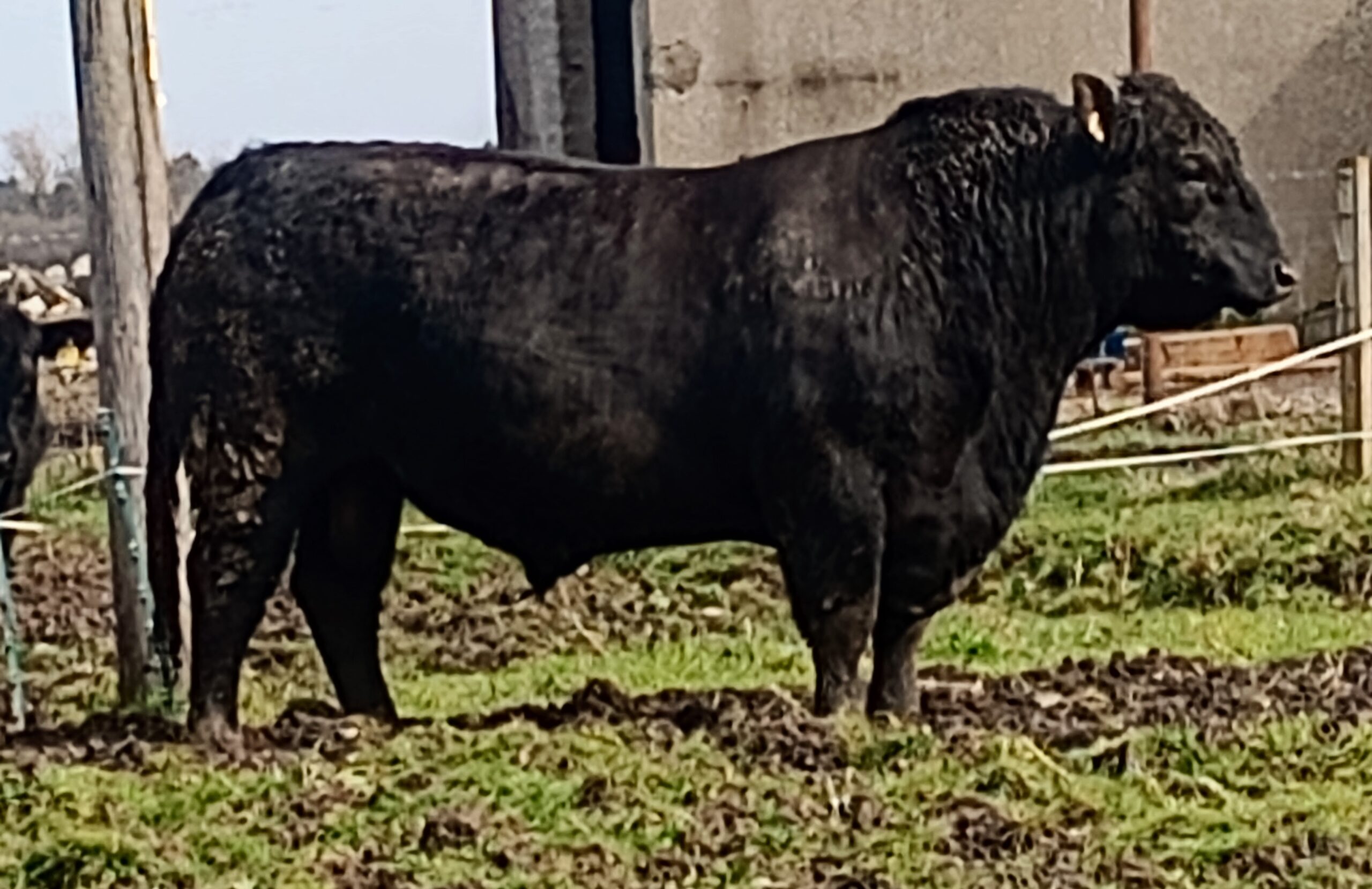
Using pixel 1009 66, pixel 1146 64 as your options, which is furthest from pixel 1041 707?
pixel 1009 66

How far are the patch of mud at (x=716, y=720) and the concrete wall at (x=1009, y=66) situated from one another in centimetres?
1164

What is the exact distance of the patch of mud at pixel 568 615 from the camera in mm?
11148

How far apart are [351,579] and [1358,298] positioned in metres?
6.58

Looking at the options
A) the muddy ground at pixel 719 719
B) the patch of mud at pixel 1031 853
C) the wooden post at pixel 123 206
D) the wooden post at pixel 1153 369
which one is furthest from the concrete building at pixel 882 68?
the patch of mud at pixel 1031 853

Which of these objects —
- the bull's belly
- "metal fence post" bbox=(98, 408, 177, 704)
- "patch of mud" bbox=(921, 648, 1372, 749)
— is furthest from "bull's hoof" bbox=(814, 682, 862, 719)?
"metal fence post" bbox=(98, 408, 177, 704)

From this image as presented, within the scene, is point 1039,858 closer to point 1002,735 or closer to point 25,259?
point 1002,735

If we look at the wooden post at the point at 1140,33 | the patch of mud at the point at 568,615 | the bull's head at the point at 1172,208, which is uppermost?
the bull's head at the point at 1172,208

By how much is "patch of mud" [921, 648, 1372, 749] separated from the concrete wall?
11.2m

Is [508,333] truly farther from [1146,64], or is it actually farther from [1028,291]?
[1146,64]

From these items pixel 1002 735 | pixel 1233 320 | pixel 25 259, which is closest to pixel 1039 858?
pixel 1002 735

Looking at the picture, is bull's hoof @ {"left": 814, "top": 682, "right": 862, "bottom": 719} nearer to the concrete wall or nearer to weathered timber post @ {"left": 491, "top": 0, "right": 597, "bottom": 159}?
weathered timber post @ {"left": 491, "top": 0, "right": 597, "bottom": 159}

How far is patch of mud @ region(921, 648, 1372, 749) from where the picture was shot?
7.91 metres

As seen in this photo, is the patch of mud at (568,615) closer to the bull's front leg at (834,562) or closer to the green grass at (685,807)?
the green grass at (685,807)

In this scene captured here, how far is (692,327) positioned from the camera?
8.09m
